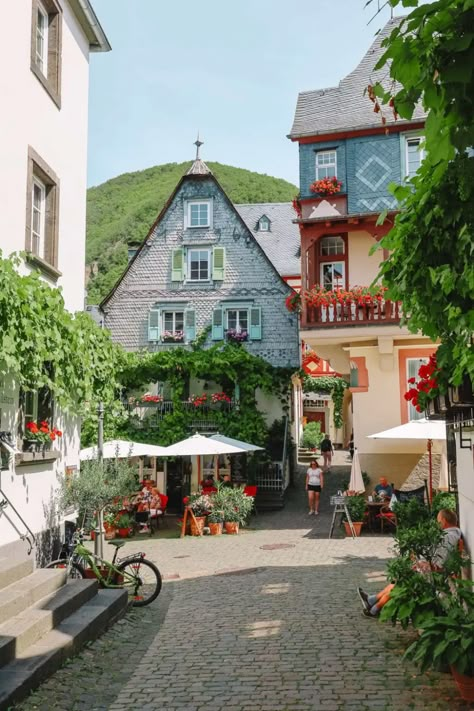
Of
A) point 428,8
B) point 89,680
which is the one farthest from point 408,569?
point 428,8

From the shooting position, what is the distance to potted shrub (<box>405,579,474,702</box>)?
17.4 feet

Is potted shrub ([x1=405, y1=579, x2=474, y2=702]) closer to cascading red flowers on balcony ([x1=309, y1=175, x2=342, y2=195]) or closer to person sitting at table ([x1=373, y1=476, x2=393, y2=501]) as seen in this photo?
person sitting at table ([x1=373, y1=476, x2=393, y2=501])

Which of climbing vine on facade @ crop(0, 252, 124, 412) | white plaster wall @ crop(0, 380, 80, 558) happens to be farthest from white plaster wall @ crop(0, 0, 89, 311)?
white plaster wall @ crop(0, 380, 80, 558)

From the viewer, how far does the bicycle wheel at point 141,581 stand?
952 cm

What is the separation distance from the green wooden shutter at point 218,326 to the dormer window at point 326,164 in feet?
23.4

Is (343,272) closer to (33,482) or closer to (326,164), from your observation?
(326,164)

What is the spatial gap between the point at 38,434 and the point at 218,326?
15.2m

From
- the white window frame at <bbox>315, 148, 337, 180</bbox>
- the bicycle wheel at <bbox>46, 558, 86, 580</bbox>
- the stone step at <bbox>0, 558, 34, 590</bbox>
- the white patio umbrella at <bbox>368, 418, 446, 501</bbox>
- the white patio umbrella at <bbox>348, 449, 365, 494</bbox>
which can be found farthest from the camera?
the white window frame at <bbox>315, 148, 337, 180</bbox>

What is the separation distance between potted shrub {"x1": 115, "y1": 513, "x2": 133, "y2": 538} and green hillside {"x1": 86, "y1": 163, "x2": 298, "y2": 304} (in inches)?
1741

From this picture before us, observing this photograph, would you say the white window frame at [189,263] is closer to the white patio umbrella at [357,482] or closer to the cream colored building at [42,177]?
the white patio umbrella at [357,482]

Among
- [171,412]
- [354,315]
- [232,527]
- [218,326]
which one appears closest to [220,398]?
[171,412]

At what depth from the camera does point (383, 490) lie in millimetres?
16578

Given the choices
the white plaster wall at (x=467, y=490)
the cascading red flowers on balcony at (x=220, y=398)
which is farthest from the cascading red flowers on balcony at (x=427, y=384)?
the cascading red flowers on balcony at (x=220, y=398)

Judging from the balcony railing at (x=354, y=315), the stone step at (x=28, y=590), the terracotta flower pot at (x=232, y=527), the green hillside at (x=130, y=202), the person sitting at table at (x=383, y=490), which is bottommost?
the terracotta flower pot at (x=232, y=527)
